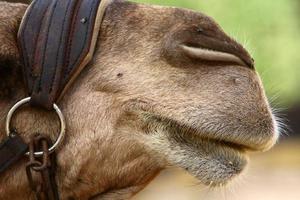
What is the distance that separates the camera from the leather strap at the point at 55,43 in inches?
145

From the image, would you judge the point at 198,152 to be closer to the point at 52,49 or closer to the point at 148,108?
the point at 148,108

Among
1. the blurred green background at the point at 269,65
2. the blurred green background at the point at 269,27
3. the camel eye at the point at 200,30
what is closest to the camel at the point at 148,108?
the camel eye at the point at 200,30

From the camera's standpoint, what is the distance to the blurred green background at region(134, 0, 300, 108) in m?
12.4

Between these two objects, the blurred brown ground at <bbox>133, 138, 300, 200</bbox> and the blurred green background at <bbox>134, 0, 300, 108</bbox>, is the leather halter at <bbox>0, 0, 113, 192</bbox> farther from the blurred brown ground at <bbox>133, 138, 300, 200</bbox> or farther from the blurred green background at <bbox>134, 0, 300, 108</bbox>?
the blurred brown ground at <bbox>133, 138, 300, 200</bbox>

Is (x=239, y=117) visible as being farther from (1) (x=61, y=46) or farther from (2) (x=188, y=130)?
(1) (x=61, y=46)

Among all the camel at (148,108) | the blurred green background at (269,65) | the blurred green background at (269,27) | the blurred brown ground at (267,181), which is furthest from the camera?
the blurred brown ground at (267,181)

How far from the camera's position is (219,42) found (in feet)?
12.0

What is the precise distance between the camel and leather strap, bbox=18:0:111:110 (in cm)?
5

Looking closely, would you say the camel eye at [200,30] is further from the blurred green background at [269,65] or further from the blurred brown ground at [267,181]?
the blurred brown ground at [267,181]

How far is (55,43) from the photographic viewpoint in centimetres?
374

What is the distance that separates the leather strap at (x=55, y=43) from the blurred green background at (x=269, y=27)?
295 inches

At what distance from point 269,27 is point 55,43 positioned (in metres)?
10.2

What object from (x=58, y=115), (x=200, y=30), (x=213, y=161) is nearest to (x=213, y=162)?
(x=213, y=161)

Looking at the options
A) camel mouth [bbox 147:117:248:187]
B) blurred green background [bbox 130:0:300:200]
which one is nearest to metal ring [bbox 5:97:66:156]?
camel mouth [bbox 147:117:248:187]
